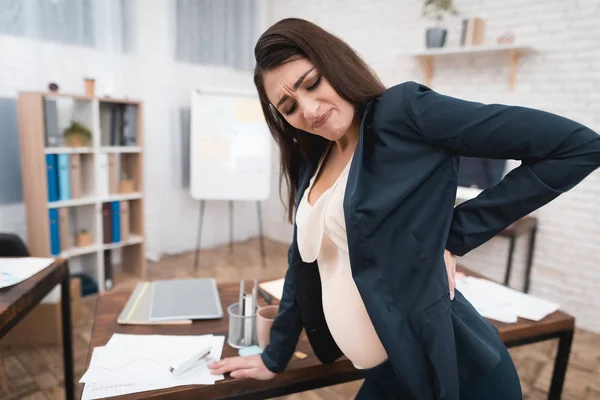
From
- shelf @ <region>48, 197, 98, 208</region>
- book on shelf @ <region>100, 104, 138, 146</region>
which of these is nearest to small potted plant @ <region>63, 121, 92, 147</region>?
book on shelf @ <region>100, 104, 138, 146</region>

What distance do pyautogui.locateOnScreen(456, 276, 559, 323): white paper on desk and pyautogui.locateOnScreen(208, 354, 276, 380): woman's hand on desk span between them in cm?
71

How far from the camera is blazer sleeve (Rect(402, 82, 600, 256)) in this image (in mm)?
686

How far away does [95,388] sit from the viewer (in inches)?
36.5

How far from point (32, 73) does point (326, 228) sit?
2.93 metres

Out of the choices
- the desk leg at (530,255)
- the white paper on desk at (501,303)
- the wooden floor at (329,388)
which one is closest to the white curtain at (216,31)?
the wooden floor at (329,388)

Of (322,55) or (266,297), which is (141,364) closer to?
(266,297)

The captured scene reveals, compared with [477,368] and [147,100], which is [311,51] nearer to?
[477,368]

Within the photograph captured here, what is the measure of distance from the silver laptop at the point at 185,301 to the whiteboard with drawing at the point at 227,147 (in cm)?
225

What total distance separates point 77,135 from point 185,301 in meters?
2.06

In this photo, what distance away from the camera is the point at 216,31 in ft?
13.3

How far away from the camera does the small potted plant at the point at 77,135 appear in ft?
9.50

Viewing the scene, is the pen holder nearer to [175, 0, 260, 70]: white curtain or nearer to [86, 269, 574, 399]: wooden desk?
[86, 269, 574, 399]: wooden desk

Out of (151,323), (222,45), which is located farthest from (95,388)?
(222,45)

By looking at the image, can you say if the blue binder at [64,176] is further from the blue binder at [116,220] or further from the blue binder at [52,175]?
the blue binder at [116,220]
